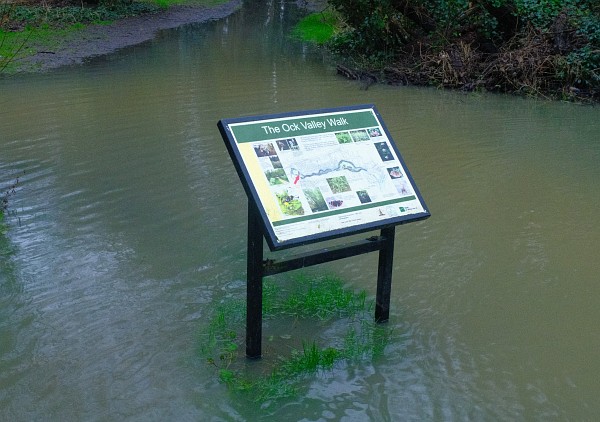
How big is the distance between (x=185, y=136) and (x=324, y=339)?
5684 mm

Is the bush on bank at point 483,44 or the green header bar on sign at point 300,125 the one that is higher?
the green header bar on sign at point 300,125

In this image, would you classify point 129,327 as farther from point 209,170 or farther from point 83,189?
point 209,170

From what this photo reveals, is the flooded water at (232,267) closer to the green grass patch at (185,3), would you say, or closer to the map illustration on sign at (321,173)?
the map illustration on sign at (321,173)

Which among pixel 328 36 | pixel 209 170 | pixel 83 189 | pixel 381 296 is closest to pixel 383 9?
pixel 328 36

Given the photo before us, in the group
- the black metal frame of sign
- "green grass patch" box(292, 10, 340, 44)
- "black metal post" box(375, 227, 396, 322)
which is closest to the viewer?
the black metal frame of sign

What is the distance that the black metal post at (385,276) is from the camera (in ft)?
16.9

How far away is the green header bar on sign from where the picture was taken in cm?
463

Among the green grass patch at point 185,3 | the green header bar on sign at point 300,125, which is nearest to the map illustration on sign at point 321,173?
the green header bar on sign at point 300,125

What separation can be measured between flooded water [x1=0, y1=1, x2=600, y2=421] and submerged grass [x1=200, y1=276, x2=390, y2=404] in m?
0.10

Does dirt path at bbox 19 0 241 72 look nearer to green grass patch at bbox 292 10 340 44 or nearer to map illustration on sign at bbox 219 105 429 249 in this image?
green grass patch at bbox 292 10 340 44

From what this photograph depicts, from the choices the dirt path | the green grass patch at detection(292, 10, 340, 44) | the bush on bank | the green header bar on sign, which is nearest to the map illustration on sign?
the green header bar on sign

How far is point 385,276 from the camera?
5.23 meters

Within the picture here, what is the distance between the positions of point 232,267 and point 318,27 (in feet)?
60.4

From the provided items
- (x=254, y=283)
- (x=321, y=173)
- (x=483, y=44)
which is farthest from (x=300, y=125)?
(x=483, y=44)
